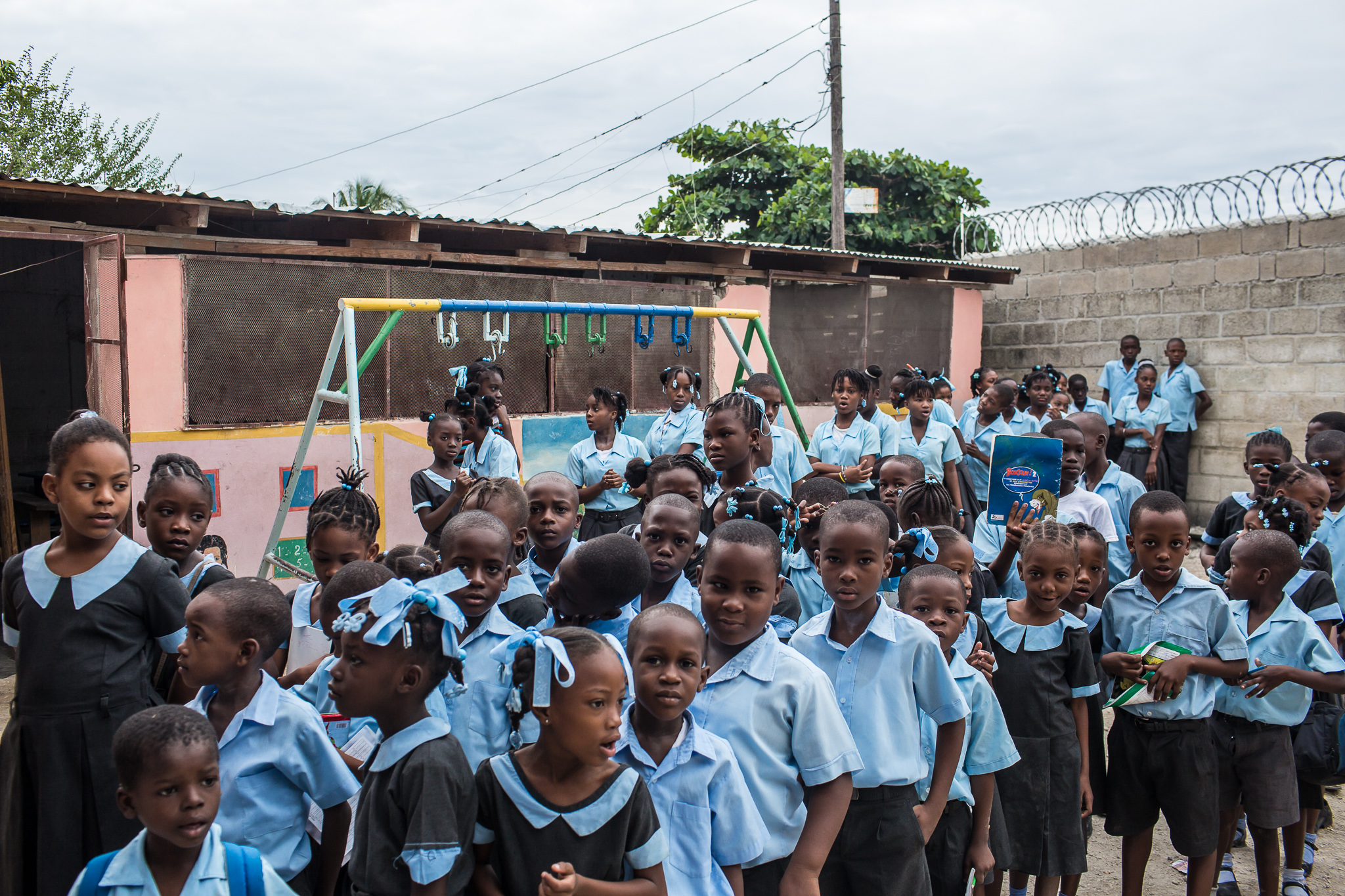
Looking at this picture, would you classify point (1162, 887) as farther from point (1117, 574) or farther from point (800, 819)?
point (800, 819)

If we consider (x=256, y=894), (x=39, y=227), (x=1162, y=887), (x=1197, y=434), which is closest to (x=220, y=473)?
(x=39, y=227)

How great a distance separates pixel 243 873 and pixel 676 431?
11.9 feet

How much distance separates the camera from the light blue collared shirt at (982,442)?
21.3 feet

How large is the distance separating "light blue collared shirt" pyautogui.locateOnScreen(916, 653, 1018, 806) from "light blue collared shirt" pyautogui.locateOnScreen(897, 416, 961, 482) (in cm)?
321

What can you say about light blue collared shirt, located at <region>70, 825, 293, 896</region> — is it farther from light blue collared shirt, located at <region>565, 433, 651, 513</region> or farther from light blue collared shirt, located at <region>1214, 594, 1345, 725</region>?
light blue collared shirt, located at <region>565, 433, 651, 513</region>

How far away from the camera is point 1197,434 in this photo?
28.9 feet

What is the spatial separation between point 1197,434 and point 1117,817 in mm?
6931

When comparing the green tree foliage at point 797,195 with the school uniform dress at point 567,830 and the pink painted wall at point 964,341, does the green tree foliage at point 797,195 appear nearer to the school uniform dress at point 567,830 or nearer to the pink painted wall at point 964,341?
the pink painted wall at point 964,341

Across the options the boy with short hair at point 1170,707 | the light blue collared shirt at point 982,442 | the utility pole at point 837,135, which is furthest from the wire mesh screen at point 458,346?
the utility pole at point 837,135

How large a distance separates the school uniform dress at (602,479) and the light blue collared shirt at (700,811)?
2784 mm

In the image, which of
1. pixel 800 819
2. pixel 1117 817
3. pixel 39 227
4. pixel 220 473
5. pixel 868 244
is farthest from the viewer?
pixel 868 244

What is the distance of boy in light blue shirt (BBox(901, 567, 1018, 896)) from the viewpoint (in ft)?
7.57

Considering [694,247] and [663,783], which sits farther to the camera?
[694,247]

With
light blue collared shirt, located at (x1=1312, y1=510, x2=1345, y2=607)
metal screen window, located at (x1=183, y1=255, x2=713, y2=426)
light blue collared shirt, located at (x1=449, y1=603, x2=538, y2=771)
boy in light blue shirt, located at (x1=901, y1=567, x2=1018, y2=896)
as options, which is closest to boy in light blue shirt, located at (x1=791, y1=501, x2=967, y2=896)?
boy in light blue shirt, located at (x1=901, y1=567, x2=1018, y2=896)
